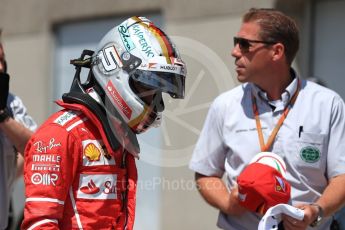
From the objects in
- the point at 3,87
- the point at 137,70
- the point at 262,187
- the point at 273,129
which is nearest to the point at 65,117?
the point at 137,70

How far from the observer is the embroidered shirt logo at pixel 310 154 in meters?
4.22

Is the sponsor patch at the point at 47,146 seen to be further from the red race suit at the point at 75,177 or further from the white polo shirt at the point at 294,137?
the white polo shirt at the point at 294,137

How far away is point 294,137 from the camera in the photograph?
14.0 ft

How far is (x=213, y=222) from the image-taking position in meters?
7.93

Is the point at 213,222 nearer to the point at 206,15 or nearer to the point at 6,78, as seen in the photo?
the point at 206,15

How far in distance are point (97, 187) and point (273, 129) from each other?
1.32 m

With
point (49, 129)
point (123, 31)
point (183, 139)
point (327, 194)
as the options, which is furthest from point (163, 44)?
point (183, 139)

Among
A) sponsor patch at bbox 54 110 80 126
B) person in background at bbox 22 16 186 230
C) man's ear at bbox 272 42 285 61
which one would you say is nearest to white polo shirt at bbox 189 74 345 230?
man's ear at bbox 272 42 285 61

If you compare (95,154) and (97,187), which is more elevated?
(95,154)

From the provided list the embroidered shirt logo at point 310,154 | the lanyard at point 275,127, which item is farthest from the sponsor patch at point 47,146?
the embroidered shirt logo at point 310,154

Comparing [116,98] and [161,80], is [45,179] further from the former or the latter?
[161,80]

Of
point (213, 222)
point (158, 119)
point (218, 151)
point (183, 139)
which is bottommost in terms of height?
point (213, 222)

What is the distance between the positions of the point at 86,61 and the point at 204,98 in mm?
3990

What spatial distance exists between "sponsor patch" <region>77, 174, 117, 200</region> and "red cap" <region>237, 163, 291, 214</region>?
0.83m
